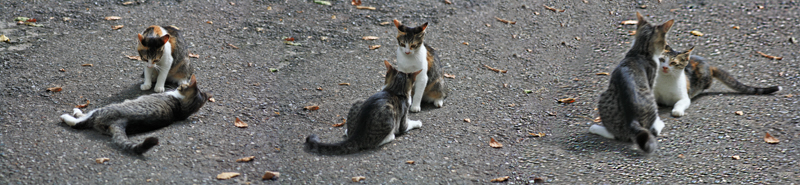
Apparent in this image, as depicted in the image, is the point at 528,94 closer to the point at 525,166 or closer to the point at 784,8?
the point at 525,166

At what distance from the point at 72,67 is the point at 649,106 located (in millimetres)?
6035

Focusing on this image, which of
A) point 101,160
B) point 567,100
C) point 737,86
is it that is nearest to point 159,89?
point 101,160

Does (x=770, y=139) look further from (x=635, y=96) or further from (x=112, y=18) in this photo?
(x=112, y=18)

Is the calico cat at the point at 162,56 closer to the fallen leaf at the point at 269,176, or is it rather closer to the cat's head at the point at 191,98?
the cat's head at the point at 191,98

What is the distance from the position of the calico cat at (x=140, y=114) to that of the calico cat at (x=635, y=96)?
146 inches

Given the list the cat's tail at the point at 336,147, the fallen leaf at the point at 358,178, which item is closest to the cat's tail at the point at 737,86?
the cat's tail at the point at 336,147

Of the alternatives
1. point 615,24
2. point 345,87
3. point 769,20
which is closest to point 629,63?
point 345,87

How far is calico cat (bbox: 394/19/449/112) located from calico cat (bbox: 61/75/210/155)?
1.84m

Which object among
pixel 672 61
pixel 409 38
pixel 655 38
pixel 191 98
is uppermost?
pixel 655 38

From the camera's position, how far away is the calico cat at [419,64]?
18.4 feet

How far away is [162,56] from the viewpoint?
19.3 ft

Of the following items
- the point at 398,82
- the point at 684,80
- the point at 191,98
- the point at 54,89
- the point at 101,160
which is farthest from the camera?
the point at 54,89

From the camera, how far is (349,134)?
4977mm

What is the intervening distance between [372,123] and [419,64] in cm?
114
